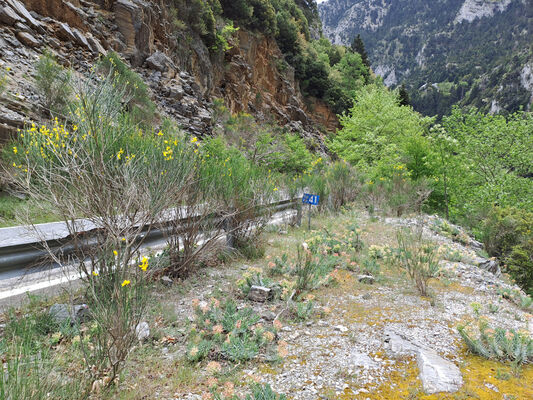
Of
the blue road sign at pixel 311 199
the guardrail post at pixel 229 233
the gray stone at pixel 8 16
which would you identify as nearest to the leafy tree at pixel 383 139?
the blue road sign at pixel 311 199

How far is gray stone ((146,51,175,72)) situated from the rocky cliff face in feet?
0.16

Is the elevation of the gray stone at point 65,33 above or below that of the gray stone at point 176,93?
above

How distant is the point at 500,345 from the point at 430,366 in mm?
771

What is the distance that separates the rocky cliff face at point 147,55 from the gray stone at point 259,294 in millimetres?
6701

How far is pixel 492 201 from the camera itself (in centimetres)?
1272

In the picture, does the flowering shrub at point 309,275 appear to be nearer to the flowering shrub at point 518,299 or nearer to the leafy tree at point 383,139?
the flowering shrub at point 518,299

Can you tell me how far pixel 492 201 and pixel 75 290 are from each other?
1553 cm

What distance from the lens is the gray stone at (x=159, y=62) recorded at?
1415cm

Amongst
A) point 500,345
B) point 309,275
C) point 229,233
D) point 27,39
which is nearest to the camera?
point 500,345

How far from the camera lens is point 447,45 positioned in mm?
127875

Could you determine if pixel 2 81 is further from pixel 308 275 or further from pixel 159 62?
pixel 159 62

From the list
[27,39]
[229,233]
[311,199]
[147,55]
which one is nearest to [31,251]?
[229,233]

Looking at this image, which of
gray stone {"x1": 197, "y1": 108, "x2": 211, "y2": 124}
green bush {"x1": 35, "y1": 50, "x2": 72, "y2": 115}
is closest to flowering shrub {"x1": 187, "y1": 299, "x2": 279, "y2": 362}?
green bush {"x1": 35, "y1": 50, "x2": 72, "y2": 115}

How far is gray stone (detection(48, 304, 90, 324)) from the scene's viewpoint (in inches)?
97.0
